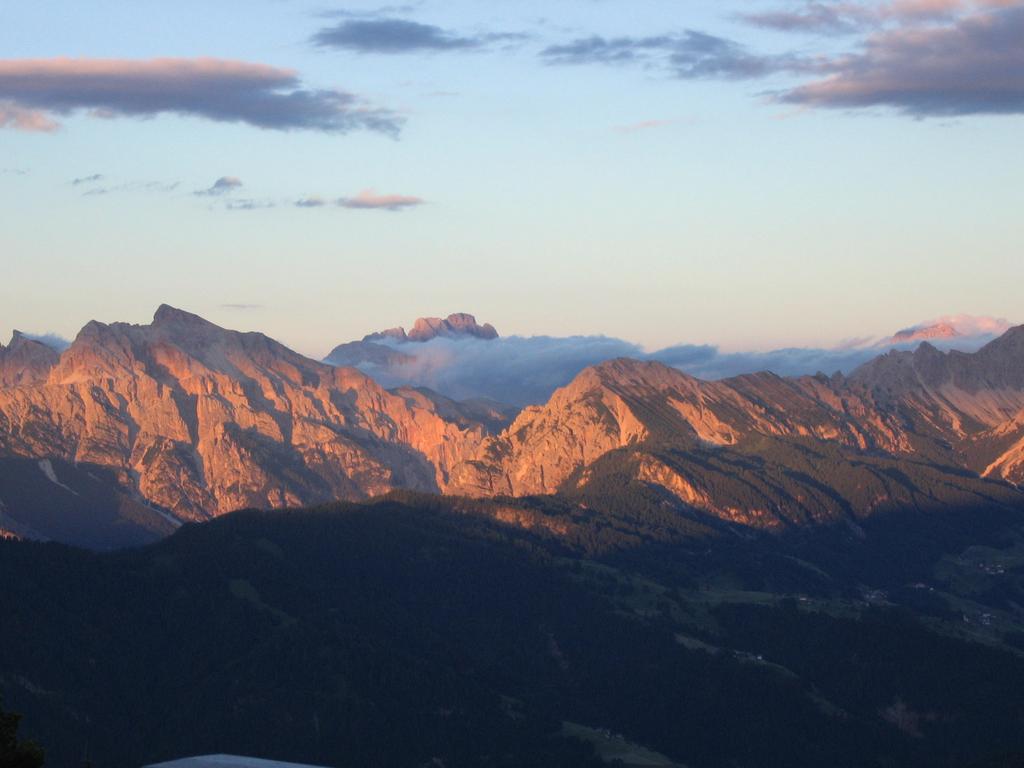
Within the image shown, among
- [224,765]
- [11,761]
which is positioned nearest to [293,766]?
[224,765]

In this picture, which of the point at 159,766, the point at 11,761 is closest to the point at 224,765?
the point at 159,766

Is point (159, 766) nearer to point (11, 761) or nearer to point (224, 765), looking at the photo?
point (224, 765)

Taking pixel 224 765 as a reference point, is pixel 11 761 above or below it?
above

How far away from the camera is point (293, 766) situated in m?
167

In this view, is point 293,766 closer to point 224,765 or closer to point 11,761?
point 224,765

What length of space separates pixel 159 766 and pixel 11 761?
4259 centimetres

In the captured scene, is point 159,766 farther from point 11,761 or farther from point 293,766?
point 11,761

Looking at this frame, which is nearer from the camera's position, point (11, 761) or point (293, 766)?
point (11, 761)

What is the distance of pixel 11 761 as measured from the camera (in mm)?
121375

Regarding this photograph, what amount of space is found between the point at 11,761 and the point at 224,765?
41914 millimetres

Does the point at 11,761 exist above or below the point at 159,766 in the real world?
above

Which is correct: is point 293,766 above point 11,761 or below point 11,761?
below

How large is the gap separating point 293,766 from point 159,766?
1050 centimetres

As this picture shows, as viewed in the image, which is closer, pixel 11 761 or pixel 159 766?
pixel 11 761
